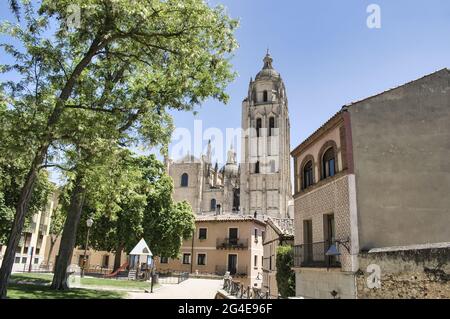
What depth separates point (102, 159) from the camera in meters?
12.4

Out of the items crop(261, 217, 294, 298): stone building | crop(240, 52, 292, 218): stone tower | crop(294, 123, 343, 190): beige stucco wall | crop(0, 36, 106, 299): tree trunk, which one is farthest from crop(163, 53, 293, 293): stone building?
crop(0, 36, 106, 299): tree trunk

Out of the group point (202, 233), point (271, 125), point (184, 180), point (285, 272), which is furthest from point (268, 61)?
point (285, 272)

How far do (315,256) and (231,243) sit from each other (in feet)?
83.6

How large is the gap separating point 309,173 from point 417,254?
7.95m

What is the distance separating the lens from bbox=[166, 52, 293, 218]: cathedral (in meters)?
66.1

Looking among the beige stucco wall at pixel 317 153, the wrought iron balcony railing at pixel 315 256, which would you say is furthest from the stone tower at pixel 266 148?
the wrought iron balcony railing at pixel 315 256

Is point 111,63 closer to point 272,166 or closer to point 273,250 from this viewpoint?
point 273,250

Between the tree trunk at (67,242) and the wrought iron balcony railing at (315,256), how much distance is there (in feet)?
33.0

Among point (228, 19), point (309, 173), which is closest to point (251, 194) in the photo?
point (309, 173)

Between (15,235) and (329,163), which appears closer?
(15,235)

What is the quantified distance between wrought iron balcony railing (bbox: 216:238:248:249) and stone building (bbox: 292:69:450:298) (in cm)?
2456

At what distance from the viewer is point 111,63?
50.9ft
